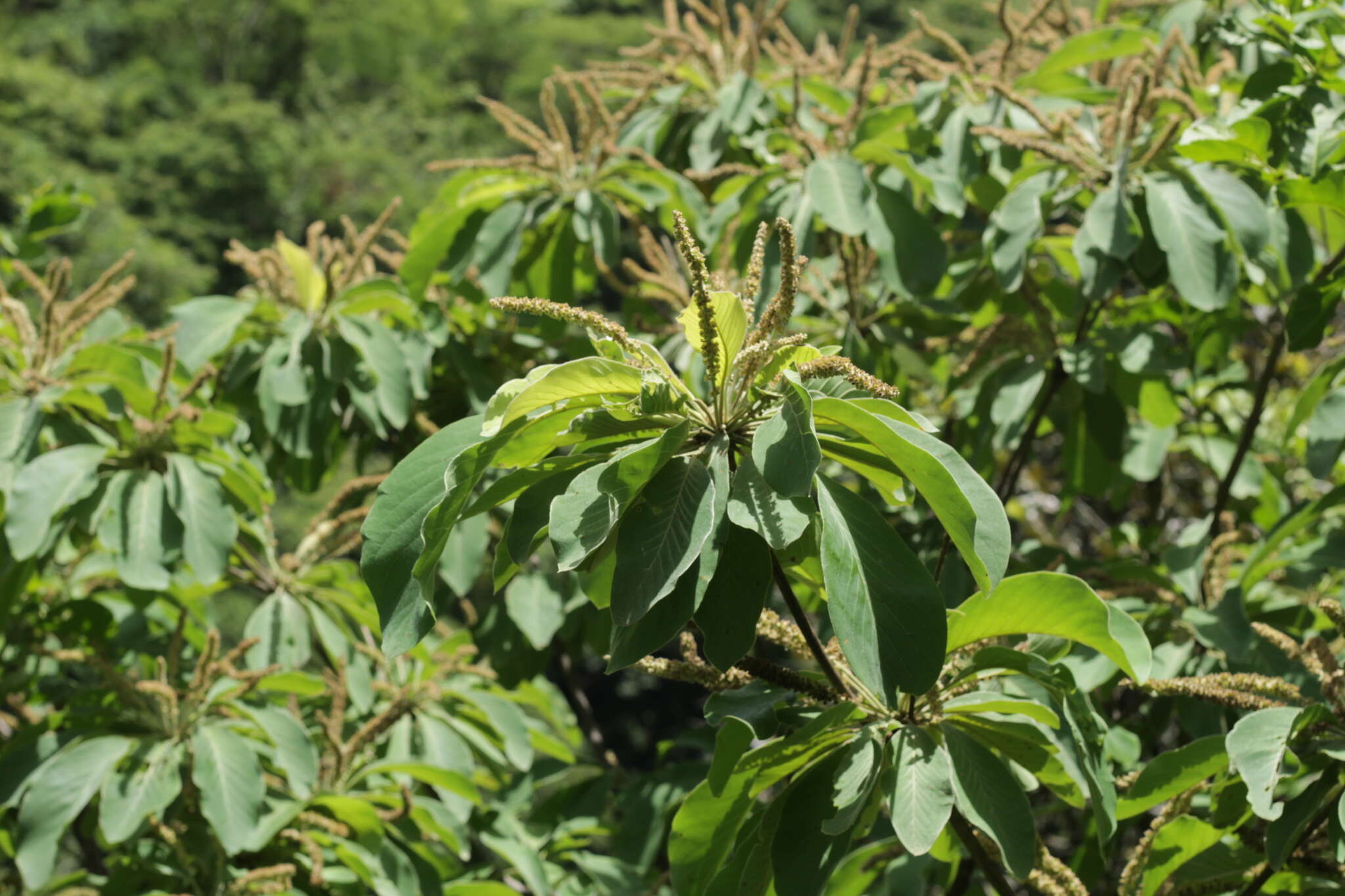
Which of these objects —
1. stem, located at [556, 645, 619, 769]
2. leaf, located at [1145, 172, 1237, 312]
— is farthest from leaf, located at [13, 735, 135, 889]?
leaf, located at [1145, 172, 1237, 312]

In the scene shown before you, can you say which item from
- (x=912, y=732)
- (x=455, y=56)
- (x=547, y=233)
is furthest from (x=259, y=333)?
(x=455, y=56)

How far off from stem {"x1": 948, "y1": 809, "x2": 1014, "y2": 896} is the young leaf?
2.44ft

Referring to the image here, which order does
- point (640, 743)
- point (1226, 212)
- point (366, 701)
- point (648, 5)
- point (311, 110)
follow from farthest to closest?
point (648, 5) < point (311, 110) < point (640, 743) < point (366, 701) < point (1226, 212)

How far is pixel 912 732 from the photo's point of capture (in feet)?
4.66

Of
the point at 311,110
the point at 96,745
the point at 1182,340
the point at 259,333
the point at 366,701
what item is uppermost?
the point at 259,333

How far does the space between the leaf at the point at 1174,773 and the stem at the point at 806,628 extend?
473 mm

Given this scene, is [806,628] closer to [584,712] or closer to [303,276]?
[303,276]

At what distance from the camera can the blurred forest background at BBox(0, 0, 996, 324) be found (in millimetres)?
29438

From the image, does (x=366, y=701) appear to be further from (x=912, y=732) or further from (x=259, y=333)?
(x=912, y=732)

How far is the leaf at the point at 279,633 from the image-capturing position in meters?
2.85

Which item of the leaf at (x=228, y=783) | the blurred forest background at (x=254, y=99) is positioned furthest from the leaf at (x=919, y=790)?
the blurred forest background at (x=254, y=99)

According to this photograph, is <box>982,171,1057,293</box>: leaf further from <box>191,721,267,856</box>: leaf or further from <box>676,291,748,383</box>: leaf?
<box>191,721,267,856</box>: leaf

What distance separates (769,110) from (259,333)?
4.57 feet

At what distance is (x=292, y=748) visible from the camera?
2.49 m
